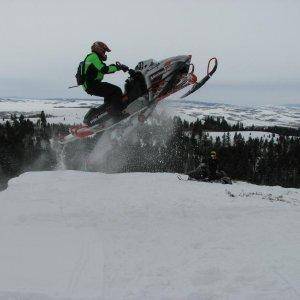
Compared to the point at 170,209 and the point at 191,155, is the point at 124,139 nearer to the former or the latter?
the point at 170,209

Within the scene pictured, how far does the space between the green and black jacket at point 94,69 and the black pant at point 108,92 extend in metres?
0.20

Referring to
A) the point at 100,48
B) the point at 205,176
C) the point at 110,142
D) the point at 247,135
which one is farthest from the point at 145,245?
the point at 247,135

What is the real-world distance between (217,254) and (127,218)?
3479mm

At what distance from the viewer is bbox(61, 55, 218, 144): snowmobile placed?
14.3 metres

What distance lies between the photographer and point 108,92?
44.7 ft

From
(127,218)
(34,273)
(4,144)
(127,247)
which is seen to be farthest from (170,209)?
(4,144)

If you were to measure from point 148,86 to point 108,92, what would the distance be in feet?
5.03

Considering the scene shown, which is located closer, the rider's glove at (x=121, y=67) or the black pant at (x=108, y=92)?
the rider's glove at (x=121, y=67)

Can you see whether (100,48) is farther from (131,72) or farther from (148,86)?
(148,86)

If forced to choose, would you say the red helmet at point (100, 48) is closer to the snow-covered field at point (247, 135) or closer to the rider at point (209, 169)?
the rider at point (209, 169)

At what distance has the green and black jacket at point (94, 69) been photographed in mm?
12039

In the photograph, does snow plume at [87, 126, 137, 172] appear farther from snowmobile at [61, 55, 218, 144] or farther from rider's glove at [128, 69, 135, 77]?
rider's glove at [128, 69, 135, 77]

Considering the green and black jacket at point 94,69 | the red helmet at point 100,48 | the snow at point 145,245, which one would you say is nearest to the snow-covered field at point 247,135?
the green and black jacket at point 94,69

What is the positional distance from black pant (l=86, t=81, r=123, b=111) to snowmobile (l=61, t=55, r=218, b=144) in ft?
0.80
